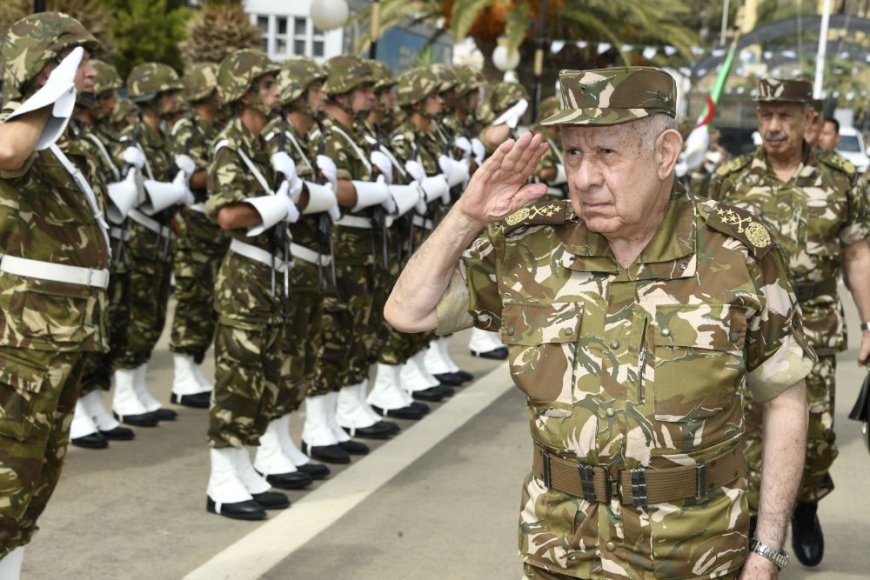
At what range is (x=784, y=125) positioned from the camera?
6082 mm

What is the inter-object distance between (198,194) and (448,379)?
100 inches

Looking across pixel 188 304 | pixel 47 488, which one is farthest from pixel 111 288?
pixel 47 488

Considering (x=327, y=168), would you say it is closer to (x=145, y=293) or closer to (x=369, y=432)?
(x=369, y=432)

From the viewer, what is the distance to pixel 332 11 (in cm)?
1438

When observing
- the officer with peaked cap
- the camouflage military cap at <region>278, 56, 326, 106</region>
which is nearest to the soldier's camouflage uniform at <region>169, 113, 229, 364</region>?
the camouflage military cap at <region>278, 56, 326, 106</region>

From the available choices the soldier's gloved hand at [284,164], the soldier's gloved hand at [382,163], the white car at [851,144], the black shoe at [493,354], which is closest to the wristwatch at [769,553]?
the soldier's gloved hand at [284,164]

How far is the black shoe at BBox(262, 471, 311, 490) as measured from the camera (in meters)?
7.11

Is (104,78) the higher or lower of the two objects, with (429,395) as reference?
higher

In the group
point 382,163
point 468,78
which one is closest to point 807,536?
point 382,163

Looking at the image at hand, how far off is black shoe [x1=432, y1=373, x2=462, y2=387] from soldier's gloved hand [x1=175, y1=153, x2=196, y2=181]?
272 centimetres

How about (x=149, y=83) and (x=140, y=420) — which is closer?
(x=140, y=420)

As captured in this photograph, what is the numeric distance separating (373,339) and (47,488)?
12.6ft

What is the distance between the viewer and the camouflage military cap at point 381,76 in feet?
29.1

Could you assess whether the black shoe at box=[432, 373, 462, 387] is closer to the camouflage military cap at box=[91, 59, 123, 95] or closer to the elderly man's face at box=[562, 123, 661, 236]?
the camouflage military cap at box=[91, 59, 123, 95]
